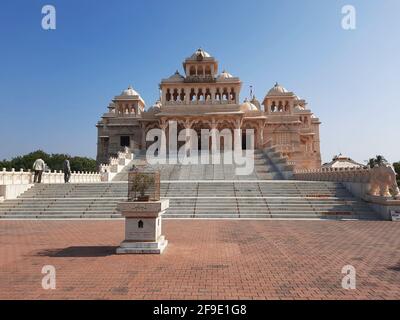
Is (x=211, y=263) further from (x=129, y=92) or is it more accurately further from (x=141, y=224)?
(x=129, y=92)

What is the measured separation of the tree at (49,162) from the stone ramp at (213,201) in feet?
209

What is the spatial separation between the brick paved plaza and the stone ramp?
3650mm

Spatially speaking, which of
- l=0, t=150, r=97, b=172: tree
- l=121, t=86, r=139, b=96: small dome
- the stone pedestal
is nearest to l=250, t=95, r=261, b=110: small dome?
l=121, t=86, r=139, b=96: small dome

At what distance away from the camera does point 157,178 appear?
8.99 metres

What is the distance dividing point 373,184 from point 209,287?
14.1m

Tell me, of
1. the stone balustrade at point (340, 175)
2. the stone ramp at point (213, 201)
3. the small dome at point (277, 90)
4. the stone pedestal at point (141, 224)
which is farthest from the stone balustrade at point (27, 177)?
the small dome at point (277, 90)

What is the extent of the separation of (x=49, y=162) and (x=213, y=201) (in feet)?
260

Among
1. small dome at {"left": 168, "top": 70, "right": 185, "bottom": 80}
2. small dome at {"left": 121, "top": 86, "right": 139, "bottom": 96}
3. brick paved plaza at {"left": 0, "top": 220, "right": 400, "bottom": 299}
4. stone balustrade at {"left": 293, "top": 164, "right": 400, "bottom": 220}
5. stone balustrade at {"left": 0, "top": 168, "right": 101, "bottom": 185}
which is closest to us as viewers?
brick paved plaza at {"left": 0, "top": 220, "right": 400, "bottom": 299}

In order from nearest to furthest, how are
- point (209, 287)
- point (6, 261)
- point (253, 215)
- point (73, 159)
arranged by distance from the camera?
point (209, 287), point (6, 261), point (253, 215), point (73, 159)

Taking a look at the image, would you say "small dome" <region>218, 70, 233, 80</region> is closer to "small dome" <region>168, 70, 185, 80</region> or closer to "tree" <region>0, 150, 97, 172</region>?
"small dome" <region>168, 70, 185, 80</region>

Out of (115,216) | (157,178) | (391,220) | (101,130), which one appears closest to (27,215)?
(115,216)

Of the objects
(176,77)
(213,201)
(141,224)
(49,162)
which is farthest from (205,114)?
(49,162)

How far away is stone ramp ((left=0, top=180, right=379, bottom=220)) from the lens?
15750mm
